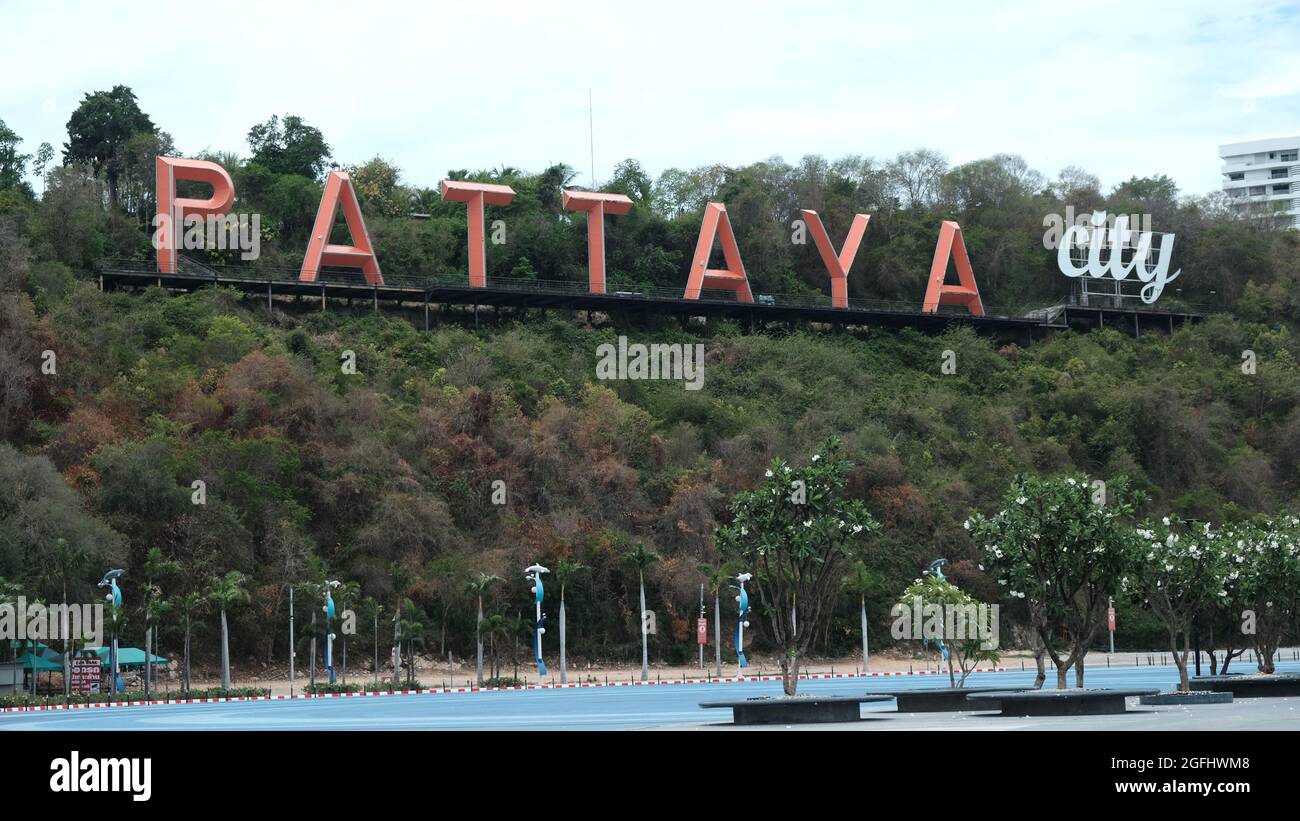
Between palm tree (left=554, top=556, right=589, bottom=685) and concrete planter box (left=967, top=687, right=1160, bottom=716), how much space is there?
85.9 ft

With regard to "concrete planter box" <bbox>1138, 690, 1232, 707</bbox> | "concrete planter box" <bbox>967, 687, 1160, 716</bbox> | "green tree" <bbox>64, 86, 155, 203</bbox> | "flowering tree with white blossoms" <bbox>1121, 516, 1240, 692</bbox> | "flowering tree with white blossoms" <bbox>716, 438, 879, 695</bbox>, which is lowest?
"concrete planter box" <bbox>1138, 690, 1232, 707</bbox>

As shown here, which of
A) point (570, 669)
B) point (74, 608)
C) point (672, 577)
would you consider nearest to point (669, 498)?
point (672, 577)

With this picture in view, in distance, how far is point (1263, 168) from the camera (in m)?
182

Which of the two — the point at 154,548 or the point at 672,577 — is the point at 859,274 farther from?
the point at 154,548

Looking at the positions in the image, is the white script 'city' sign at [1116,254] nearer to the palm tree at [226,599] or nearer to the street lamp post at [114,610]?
the palm tree at [226,599]

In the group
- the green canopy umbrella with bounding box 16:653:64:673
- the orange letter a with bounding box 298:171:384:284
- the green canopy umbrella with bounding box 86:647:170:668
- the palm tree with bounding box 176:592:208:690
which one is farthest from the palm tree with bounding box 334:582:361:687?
the orange letter a with bounding box 298:171:384:284

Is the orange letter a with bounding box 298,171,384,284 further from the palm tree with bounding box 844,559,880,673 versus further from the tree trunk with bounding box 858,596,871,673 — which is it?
the tree trunk with bounding box 858,596,871,673

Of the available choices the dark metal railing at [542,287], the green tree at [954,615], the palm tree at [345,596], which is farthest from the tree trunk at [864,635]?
the dark metal railing at [542,287]

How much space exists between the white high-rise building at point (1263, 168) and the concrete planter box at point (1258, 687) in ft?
509

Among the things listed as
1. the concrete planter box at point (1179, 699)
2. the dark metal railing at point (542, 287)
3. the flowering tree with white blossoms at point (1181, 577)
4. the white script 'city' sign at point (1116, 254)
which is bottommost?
the concrete planter box at point (1179, 699)

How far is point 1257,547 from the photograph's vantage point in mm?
37531

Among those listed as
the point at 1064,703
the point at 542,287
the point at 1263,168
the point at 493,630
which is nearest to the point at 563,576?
the point at 493,630

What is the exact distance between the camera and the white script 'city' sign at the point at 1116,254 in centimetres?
8269

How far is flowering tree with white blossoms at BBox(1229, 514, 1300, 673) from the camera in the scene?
120ft
